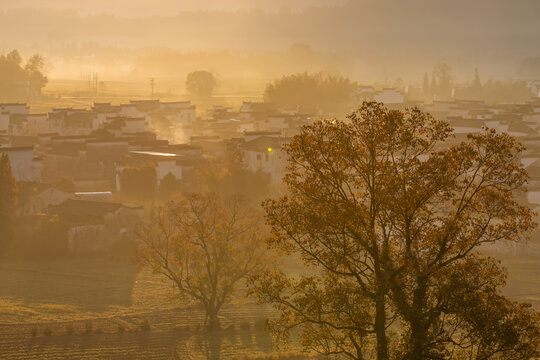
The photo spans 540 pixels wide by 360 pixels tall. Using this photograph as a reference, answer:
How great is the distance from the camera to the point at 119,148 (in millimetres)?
52312

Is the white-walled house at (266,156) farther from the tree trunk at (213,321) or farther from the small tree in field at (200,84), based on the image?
the small tree in field at (200,84)

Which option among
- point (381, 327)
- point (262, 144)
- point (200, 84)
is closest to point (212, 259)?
point (381, 327)

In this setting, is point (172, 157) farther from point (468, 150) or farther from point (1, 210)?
point (468, 150)

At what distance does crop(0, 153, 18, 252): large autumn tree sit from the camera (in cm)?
3494

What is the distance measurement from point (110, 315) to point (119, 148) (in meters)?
27.7

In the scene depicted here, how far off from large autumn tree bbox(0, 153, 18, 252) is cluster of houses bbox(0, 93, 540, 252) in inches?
90.4

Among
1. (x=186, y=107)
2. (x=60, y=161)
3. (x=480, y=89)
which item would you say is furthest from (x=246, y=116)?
(x=480, y=89)

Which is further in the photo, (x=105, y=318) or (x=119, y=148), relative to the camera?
(x=119, y=148)

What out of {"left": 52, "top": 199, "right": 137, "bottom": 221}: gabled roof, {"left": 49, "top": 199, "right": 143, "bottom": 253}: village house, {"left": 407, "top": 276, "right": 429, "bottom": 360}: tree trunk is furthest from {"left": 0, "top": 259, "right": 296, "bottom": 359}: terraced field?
{"left": 407, "top": 276, "right": 429, "bottom": 360}: tree trunk

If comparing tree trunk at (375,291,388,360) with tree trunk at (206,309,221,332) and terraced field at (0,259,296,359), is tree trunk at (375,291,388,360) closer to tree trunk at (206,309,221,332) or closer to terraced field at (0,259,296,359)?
terraced field at (0,259,296,359)

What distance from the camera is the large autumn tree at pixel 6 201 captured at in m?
34.9

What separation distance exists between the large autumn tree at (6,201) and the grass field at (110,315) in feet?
8.20

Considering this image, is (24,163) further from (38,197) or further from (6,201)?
(6,201)

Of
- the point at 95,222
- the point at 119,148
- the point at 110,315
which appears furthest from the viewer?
the point at 119,148
